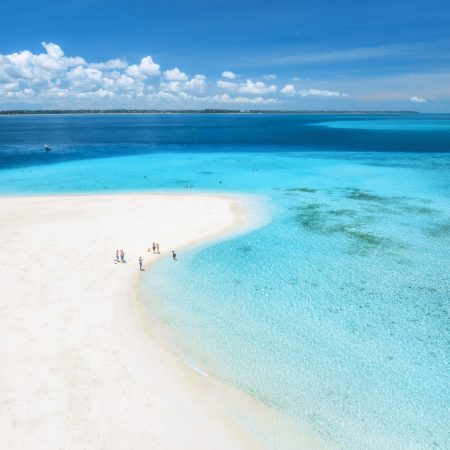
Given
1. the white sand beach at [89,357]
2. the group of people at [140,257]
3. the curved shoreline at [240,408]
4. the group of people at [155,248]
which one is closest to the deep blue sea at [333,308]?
the curved shoreline at [240,408]

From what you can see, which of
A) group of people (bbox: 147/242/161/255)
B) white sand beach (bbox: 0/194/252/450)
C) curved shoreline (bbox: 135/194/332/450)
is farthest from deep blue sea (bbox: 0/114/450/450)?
white sand beach (bbox: 0/194/252/450)

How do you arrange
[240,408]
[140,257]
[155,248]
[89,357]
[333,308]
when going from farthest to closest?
[155,248] → [140,257] → [333,308] → [89,357] → [240,408]

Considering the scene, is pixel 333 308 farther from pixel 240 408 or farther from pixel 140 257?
pixel 140 257

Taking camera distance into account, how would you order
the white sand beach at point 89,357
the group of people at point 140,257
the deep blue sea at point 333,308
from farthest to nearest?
the group of people at point 140,257 → the deep blue sea at point 333,308 → the white sand beach at point 89,357

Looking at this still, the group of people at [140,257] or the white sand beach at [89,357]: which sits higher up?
the group of people at [140,257]

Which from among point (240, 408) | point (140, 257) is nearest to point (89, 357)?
point (240, 408)

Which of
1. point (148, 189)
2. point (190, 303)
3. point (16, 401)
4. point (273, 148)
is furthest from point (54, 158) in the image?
point (16, 401)

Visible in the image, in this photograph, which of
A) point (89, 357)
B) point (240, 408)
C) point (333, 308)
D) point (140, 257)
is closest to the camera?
point (240, 408)

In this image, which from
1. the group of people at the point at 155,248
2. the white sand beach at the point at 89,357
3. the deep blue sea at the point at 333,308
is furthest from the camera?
the group of people at the point at 155,248

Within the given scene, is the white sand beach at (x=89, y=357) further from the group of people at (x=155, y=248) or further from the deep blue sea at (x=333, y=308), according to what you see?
the deep blue sea at (x=333, y=308)

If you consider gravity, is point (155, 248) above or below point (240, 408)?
above
